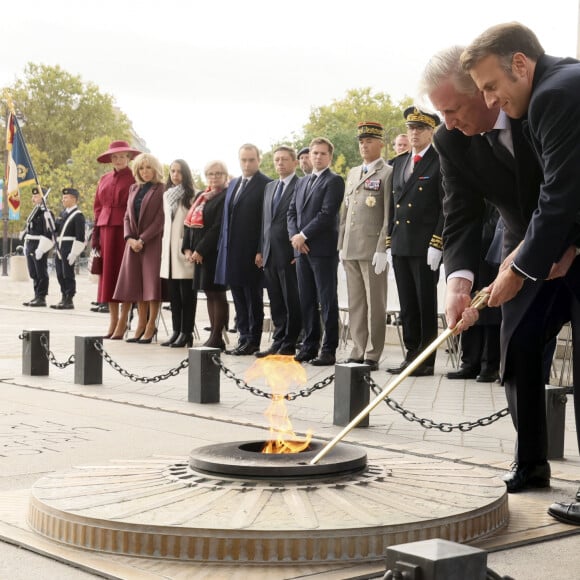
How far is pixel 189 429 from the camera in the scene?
6297mm

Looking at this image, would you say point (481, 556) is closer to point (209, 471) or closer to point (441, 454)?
point (209, 471)

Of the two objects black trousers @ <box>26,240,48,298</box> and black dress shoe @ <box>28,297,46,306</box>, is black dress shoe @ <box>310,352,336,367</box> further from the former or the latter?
black dress shoe @ <box>28,297,46,306</box>

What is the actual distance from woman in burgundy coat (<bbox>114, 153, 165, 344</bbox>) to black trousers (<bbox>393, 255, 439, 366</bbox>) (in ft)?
11.1

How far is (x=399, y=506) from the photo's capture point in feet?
12.0

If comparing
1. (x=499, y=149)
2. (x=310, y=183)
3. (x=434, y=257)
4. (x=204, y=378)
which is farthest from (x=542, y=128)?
(x=310, y=183)

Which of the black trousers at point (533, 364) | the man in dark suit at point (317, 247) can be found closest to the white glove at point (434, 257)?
the man in dark suit at point (317, 247)

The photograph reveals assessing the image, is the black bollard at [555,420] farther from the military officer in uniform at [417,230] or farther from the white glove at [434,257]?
the military officer in uniform at [417,230]

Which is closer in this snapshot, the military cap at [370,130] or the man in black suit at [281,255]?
the military cap at [370,130]

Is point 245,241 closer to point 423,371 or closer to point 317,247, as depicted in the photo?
point 317,247

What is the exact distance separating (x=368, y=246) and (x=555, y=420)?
474 centimetres

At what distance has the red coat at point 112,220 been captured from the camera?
12.7 meters

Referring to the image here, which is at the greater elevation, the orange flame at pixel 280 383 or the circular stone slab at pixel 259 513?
the orange flame at pixel 280 383

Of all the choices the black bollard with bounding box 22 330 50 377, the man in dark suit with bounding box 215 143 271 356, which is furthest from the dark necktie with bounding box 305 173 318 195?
the black bollard with bounding box 22 330 50 377

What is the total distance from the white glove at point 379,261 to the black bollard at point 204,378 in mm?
2652
